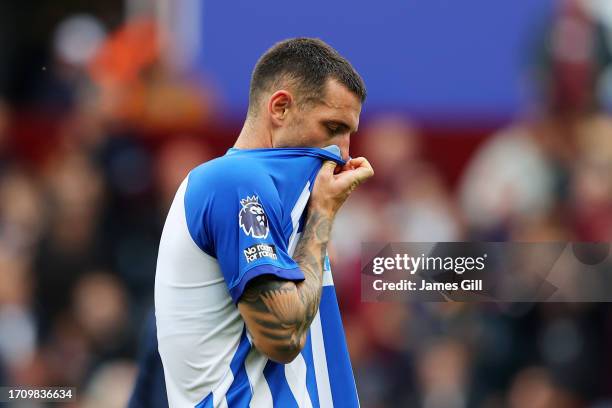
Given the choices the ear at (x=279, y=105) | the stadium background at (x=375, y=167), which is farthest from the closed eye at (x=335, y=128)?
the stadium background at (x=375, y=167)

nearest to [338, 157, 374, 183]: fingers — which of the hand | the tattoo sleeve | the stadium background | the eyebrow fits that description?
the hand

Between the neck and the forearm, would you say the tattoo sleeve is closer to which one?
the forearm

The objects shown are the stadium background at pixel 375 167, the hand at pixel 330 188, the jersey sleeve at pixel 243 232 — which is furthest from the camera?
the stadium background at pixel 375 167

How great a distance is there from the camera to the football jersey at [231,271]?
118 inches

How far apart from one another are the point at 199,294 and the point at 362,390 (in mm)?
4359

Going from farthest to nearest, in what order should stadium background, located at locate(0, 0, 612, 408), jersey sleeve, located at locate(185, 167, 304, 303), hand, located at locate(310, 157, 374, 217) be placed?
1. stadium background, located at locate(0, 0, 612, 408)
2. hand, located at locate(310, 157, 374, 217)
3. jersey sleeve, located at locate(185, 167, 304, 303)

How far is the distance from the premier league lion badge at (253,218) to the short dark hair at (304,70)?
0.39m

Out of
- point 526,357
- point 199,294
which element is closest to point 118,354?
point 526,357

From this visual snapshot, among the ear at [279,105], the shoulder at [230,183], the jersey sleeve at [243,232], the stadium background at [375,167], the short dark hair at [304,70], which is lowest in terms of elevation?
the stadium background at [375,167]

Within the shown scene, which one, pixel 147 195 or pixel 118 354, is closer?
pixel 118 354

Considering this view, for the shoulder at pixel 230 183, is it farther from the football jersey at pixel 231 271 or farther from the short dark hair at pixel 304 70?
the short dark hair at pixel 304 70

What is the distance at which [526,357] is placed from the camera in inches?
285

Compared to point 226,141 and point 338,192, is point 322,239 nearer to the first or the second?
point 338,192

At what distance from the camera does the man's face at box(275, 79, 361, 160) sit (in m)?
3.22
